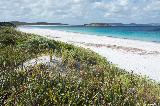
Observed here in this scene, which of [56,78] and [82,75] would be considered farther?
[82,75]

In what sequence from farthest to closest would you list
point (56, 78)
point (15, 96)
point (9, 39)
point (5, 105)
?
point (9, 39)
point (56, 78)
point (15, 96)
point (5, 105)

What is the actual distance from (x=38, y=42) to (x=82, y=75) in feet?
21.0

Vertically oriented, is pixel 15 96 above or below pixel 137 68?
above

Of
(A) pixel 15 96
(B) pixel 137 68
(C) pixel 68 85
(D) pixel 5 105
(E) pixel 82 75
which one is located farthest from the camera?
(B) pixel 137 68

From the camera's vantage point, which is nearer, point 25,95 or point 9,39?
point 25,95

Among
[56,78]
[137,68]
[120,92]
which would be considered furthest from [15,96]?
[137,68]

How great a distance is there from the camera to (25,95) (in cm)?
544

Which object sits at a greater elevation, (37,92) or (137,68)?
(37,92)

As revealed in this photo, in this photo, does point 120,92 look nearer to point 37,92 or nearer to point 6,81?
point 37,92

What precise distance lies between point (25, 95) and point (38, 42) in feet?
29.8

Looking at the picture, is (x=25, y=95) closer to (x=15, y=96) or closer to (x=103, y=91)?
(x=15, y=96)

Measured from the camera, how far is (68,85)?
20.2 ft

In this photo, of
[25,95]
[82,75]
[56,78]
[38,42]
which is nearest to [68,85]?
[56,78]

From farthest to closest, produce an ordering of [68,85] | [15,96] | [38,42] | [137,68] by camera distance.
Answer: [137,68] → [38,42] → [68,85] → [15,96]
